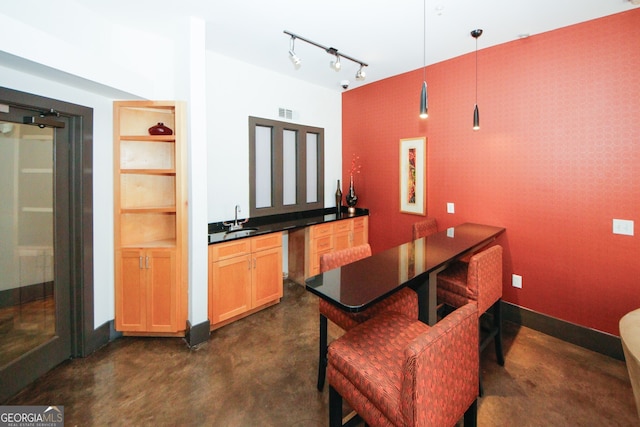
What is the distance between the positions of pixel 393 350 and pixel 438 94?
3129mm

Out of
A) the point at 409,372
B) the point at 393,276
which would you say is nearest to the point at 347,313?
the point at 393,276

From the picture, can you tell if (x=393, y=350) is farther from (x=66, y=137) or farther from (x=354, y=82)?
(x=354, y=82)

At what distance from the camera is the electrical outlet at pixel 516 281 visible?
115 inches

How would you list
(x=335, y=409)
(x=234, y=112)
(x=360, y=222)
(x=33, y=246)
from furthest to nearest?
(x=360, y=222) → (x=234, y=112) → (x=33, y=246) → (x=335, y=409)

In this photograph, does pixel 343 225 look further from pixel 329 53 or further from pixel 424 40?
pixel 424 40

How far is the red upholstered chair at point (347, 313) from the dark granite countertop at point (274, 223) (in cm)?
123

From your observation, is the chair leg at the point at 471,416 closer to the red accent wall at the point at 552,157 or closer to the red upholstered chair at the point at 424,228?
the red upholstered chair at the point at 424,228

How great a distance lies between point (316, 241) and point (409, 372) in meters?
2.71

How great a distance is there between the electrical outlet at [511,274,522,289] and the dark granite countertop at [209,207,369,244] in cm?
202

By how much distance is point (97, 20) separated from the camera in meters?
A: 2.34

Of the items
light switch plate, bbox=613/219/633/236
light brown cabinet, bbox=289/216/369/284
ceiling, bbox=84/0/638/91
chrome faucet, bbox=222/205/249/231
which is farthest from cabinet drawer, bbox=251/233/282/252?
light switch plate, bbox=613/219/633/236

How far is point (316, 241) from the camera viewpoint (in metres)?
3.70

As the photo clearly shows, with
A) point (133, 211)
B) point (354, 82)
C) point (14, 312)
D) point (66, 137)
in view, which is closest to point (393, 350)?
point (133, 211)

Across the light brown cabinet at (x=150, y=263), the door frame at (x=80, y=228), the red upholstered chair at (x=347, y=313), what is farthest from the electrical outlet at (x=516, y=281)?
the door frame at (x=80, y=228)
